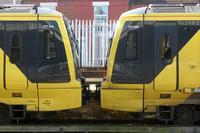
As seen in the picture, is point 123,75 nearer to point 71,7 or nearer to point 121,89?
point 121,89

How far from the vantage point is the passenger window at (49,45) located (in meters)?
5.43

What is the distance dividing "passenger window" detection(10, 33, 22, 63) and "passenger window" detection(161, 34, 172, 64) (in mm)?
3751

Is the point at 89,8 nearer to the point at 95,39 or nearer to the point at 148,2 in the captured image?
the point at 148,2

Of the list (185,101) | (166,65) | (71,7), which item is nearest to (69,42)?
(166,65)

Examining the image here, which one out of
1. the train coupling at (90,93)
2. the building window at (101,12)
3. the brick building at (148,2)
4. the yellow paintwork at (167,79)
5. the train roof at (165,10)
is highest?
the brick building at (148,2)

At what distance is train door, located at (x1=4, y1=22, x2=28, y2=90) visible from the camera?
530cm

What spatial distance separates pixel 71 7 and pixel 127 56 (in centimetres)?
1043

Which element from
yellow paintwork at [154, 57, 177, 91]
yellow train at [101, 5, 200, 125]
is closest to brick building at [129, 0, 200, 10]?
yellow train at [101, 5, 200, 125]

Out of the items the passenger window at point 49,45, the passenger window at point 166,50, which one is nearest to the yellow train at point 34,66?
the passenger window at point 49,45

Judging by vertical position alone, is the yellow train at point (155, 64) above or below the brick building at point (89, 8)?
below

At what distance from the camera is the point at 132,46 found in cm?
547

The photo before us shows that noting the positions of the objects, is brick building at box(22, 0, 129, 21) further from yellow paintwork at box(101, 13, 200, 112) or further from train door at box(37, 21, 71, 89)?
train door at box(37, 21, 71, 89)

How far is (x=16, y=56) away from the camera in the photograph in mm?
5363

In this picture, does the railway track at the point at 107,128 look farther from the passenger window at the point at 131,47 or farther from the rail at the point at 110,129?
the passenger window at the point at 131,47
